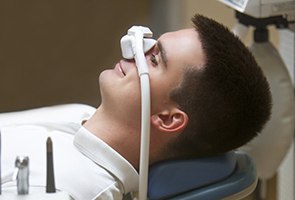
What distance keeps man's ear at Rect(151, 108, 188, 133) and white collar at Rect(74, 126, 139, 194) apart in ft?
0.37

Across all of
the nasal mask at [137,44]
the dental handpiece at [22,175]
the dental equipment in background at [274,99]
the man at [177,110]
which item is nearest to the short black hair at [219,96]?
the man at [177,110]

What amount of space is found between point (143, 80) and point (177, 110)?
4.9 inches

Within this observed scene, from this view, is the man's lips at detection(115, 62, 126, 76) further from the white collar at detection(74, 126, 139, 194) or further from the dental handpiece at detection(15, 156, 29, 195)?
the dental handpiece at detection(15, 156, 29, 195)

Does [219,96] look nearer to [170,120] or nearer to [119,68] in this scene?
[170,120]

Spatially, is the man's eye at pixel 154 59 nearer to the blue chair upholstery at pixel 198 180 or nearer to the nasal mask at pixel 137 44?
the nasal mask at pixel 137 44

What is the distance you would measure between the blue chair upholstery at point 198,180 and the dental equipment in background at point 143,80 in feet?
0.10

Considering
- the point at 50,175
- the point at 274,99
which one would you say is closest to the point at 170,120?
the point at 50,175

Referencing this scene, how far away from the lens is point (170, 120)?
4.61ft

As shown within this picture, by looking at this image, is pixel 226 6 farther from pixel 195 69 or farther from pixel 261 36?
pixel 195 69

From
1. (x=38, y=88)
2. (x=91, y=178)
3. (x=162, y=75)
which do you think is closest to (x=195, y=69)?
(x=162, y=75)

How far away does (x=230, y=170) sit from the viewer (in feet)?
4.60

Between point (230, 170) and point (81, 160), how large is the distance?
34cm

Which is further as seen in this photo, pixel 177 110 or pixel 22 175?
pixel 177 110

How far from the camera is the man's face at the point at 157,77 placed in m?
1.38
